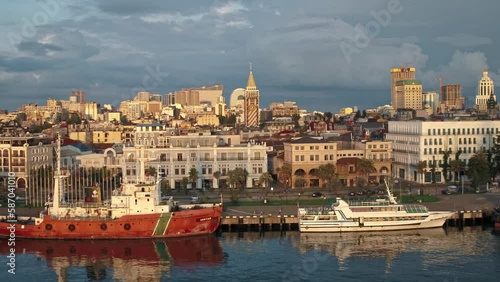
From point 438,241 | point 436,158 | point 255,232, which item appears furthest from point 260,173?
point 438,241

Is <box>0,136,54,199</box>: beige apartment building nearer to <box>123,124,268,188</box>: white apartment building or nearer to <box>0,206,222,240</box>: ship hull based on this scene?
<box>123,124,268,188</box>: white apartment building

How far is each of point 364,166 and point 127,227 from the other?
960 inches

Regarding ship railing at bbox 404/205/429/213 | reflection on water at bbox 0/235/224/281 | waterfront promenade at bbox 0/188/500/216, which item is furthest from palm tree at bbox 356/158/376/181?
reflection on water at bbox 0/235/224/281

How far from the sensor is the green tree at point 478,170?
55812 millimetres

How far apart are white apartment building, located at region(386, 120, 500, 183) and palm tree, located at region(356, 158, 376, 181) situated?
5072 millimetres

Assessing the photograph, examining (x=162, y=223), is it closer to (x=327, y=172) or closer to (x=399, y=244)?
(x=399, y=244)

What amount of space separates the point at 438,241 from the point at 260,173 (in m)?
24.7

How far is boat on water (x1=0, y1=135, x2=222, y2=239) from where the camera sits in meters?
42.0

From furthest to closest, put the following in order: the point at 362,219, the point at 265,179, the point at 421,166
→ the point at 421,166, the point at 265,179, the point at 362,219

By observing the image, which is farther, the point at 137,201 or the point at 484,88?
the point at 484,88

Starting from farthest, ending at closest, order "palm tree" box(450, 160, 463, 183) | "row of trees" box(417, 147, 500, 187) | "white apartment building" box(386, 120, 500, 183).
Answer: "white apartment building" box(386, 120, 500, 183) < "palm tree" box(450, 160, 463, 183) < "row of trees" box(417, 147, 500, 187)

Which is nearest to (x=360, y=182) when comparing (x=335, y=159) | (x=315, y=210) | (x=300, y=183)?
(x=300, y=183)

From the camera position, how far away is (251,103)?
154625 millimetres

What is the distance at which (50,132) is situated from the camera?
108438 mm
